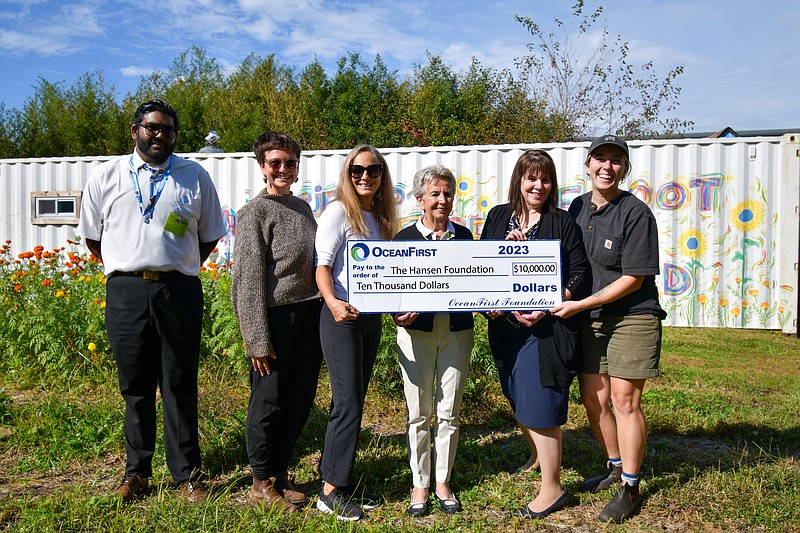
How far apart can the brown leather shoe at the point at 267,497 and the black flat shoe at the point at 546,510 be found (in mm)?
1195

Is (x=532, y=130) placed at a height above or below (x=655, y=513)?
above

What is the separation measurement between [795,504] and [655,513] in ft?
2.42

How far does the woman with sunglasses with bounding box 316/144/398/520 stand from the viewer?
3.21m

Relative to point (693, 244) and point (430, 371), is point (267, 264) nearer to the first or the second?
point (430, 371)

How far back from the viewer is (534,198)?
330cm

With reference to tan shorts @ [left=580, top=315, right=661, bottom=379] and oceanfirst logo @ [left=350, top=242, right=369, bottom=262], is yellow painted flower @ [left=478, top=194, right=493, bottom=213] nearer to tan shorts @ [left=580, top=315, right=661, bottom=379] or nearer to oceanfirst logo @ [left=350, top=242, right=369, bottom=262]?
tan shorts @ [left=580, top=315, right=661, bottom=379]

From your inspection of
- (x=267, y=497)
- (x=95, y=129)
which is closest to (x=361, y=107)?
(x=95, y=129)

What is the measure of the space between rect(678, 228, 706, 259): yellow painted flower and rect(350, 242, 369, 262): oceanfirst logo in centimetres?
731

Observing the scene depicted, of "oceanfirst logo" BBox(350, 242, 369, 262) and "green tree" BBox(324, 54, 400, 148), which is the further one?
"green tree" BBox(324, 54, 400, 148)

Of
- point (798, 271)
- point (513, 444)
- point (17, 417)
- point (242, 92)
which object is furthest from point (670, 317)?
point (242, 92)

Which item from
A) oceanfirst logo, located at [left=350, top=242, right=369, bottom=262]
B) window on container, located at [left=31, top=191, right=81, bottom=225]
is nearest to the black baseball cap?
oceanfirst logo, located at [left=350, top=242, right=369, bottom=262]

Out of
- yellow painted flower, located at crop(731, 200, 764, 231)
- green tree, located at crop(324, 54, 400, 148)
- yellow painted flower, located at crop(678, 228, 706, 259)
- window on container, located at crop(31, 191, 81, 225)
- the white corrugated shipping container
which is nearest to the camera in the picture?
the white corrugated shipping container

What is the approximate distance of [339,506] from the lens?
322 centimetres

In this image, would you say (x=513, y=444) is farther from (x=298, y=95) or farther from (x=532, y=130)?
(x=298, y=95)
